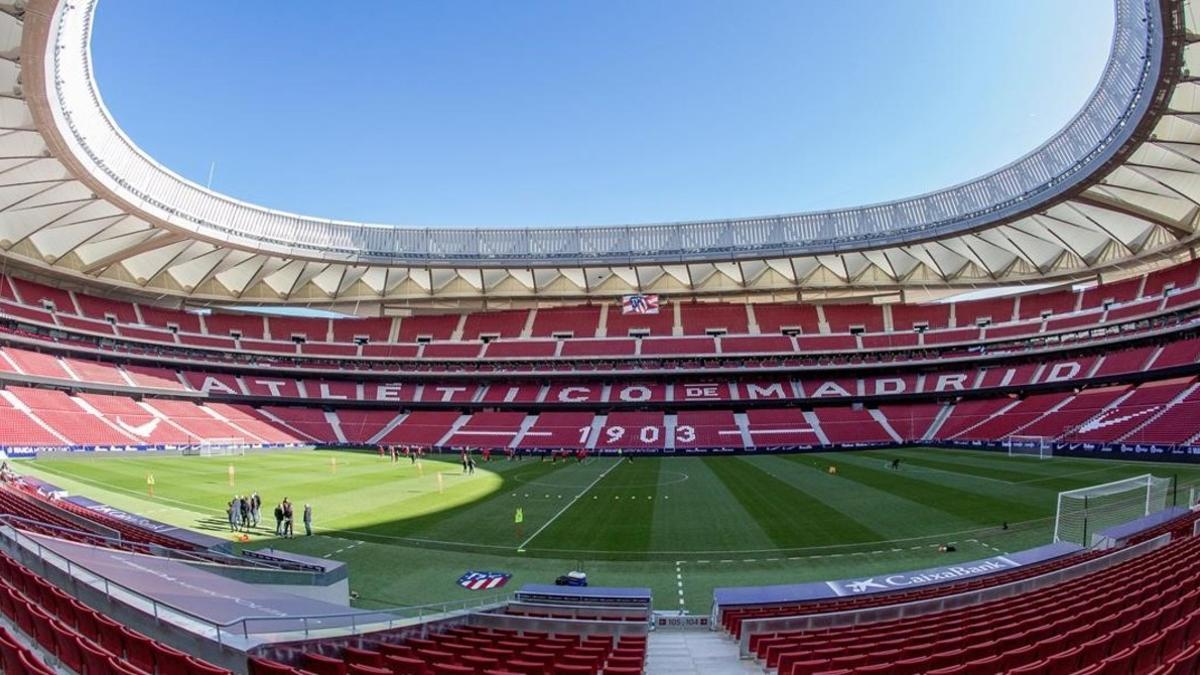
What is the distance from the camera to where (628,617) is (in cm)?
1152

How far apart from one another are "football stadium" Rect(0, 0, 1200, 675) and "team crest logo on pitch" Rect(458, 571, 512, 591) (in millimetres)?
189

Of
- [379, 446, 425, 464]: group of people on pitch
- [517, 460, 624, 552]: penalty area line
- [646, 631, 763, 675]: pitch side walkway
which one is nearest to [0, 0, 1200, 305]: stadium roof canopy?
[379, 446, 425, 464]: group of people on pitch

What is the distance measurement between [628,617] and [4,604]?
8622 mm

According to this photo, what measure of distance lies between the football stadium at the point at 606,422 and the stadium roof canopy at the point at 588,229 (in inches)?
12.5

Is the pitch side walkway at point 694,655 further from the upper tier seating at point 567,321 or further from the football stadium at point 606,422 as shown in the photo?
the upper tier seating at point 567,321

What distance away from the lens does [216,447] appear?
41812mm

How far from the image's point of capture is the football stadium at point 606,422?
26.6 ft

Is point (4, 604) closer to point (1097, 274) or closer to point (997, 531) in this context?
point (997, 531)

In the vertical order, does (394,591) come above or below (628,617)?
below

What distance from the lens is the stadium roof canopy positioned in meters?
28.5

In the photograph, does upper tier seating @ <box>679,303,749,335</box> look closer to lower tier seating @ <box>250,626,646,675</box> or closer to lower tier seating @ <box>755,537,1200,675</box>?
lower tier seating @ <box>755,537,1200,675</box>

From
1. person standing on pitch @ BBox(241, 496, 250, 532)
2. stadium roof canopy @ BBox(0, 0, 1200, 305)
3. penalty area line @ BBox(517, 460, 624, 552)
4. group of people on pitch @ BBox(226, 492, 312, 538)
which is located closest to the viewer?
penalty area line @ BBox(517, 460, 624, 552)

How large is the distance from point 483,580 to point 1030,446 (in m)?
39.4

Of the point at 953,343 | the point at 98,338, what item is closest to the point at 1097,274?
the point at 953,343
